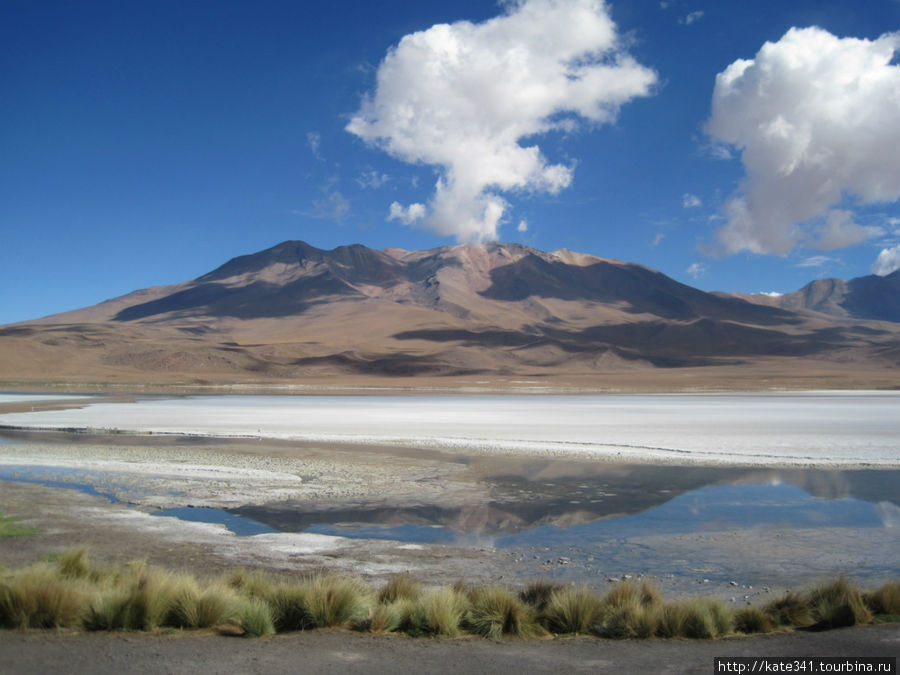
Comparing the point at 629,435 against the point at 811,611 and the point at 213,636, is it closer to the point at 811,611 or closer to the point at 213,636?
the point at 811,611

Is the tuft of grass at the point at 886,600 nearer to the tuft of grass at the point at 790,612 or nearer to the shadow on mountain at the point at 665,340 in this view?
the tuft of grass at the point at 790,612

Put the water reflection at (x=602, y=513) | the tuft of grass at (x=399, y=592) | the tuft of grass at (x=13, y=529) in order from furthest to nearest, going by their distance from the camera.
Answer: the water reflection at (x=602, y=513), the tuft of grass at (x=13, y=529), the tuft of grass at (x=399, y=592)

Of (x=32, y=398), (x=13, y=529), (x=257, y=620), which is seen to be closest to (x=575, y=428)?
(x=13, y=529)

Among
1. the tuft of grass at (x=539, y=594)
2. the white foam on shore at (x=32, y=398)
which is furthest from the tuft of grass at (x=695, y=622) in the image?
the white foam on shore at (x=32, y=398)

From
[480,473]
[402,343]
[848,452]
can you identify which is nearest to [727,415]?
[848,452]

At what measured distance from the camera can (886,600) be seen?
254 inches

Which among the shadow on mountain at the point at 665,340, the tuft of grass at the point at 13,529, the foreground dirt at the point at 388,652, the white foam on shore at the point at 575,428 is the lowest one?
the tuft of grass at the point at 13,529

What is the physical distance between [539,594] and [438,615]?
1156mm

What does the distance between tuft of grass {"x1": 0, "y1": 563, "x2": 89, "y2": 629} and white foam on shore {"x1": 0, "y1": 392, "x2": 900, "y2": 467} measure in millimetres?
15430

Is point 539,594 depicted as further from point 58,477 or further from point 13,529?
point 58,477

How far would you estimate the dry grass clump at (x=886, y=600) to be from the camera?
6.39 meters

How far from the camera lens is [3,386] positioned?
72.6m

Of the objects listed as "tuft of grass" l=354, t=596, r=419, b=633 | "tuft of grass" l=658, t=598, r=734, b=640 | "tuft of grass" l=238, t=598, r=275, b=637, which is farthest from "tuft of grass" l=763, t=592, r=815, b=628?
"tuft of grass" l=238, t=598, r=275, b=637

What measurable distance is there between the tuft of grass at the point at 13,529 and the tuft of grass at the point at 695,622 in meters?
8.49
